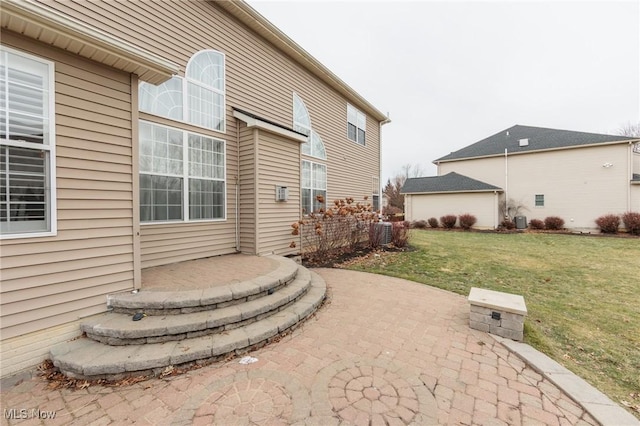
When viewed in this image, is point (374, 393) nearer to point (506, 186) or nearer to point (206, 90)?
point (206, 90)

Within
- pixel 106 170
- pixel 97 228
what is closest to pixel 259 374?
pixel 97 228

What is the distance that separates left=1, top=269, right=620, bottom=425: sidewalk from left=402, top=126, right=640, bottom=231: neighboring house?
17.2 m

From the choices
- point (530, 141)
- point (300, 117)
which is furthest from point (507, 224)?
point (300, 117)

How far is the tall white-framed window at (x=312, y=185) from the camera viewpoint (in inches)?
336

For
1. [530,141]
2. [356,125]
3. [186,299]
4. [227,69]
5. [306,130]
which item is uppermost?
[530,141]

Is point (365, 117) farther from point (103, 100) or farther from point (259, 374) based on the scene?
point (259, 374)

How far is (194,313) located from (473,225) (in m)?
18.9

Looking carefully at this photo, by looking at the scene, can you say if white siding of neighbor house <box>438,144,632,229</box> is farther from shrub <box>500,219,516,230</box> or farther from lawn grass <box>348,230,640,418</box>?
lawn grass <box>348,230,640,418</box>

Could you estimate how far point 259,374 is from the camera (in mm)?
2367

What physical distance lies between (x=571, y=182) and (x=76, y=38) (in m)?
23.1

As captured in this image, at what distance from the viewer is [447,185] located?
1859 cm

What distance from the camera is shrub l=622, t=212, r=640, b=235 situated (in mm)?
13174

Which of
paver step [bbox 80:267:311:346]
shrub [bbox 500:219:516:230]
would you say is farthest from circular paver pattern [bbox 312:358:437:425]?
shrub [bbox 500:219:516:230]

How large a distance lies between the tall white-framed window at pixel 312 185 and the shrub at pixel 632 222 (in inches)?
682
